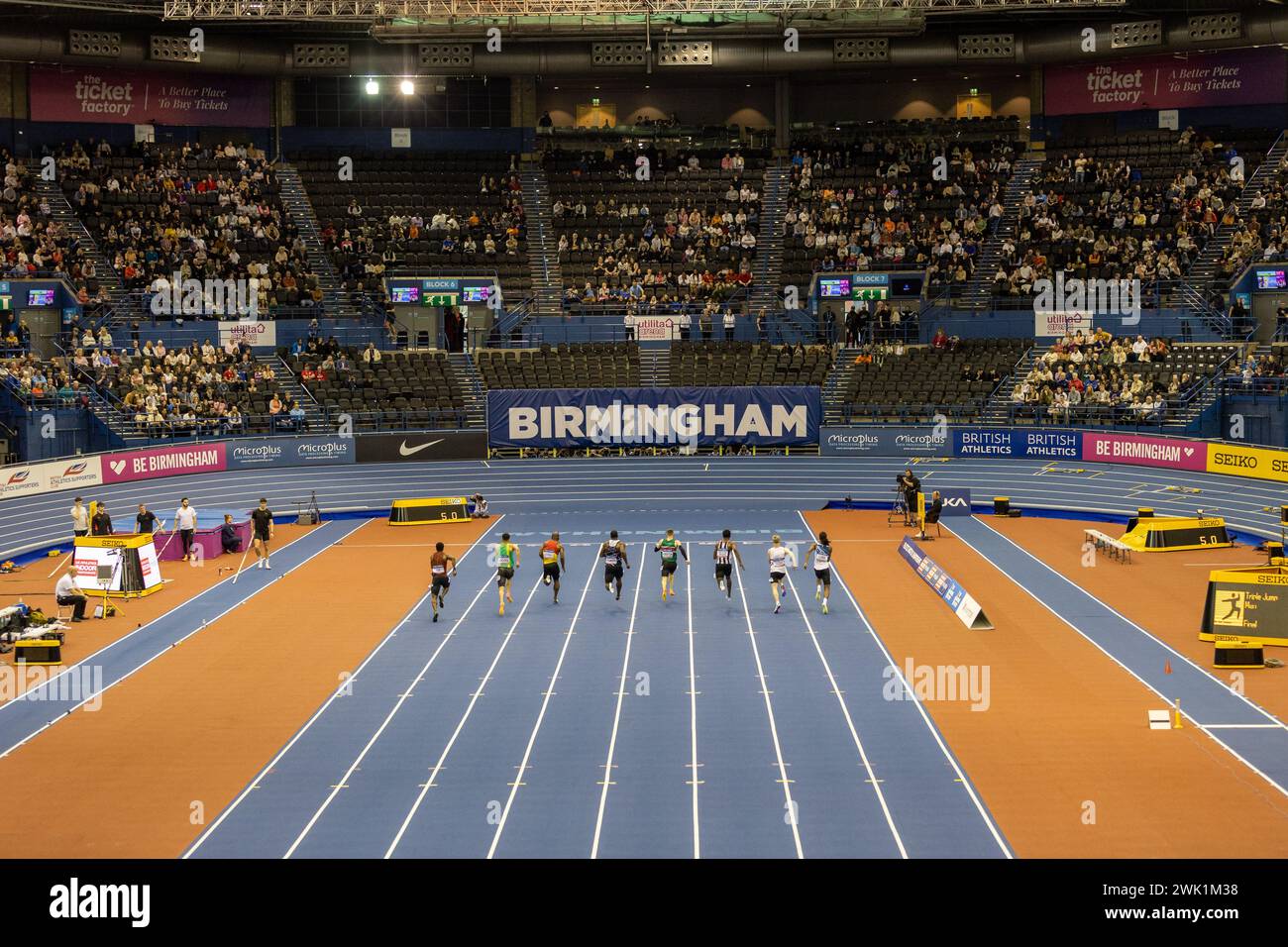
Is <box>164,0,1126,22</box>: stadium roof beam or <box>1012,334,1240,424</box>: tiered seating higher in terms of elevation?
<box>164,0,1126,22</box>: stadium roof beam

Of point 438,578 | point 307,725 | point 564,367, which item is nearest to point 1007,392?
point 564,367

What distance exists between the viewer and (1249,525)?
30.4 m

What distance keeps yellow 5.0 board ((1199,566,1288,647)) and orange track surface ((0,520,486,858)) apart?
12535mm

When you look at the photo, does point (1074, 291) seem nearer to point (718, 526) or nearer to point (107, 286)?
point (718, 526)

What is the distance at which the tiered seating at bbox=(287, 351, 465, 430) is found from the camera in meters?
45.6

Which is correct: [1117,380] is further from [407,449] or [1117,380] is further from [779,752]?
[779,752]

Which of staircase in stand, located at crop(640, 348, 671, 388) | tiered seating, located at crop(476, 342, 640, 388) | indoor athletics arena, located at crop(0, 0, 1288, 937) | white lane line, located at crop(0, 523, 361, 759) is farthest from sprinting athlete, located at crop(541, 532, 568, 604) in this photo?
staircase in stand, located at crop(640, 348, 671, 388)

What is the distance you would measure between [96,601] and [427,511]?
10.2 m

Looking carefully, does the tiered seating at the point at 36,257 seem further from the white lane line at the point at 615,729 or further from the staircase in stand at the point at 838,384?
the white lane line at the point at 615,729

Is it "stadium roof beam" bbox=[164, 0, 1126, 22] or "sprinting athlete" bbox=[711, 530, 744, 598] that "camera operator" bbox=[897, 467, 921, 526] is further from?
"stadium roof beam" bbox=[164, 0, 1126, 22]

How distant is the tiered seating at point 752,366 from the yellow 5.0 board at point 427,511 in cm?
1534
